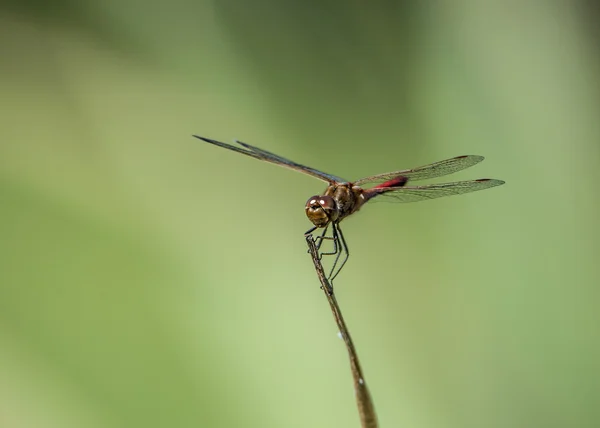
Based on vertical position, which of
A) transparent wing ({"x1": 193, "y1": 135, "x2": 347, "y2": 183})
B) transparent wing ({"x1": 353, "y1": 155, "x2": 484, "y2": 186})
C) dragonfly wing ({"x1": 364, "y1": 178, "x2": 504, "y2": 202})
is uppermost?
transparent wing ({"x1": 193, "y1": 135, "x2": 347, "y2": 183})

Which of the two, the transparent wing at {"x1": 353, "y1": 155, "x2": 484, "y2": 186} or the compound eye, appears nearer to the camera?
the compound eye

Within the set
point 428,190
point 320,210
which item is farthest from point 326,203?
point 428,190

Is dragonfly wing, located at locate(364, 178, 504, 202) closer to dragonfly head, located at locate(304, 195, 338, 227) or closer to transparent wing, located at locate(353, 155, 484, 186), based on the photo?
transparent wing, located at locate(353, 155, 484, 186)

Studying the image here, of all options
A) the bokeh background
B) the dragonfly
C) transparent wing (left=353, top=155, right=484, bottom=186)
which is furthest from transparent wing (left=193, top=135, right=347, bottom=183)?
the bokeh background

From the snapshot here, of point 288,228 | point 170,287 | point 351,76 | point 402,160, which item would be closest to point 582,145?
point 402,160

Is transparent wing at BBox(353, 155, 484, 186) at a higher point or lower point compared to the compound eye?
higher

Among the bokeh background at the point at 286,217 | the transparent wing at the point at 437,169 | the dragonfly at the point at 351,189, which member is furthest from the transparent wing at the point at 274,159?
the bokeh background at the point at 286,217

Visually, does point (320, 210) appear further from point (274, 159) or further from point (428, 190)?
point (428, 190)
